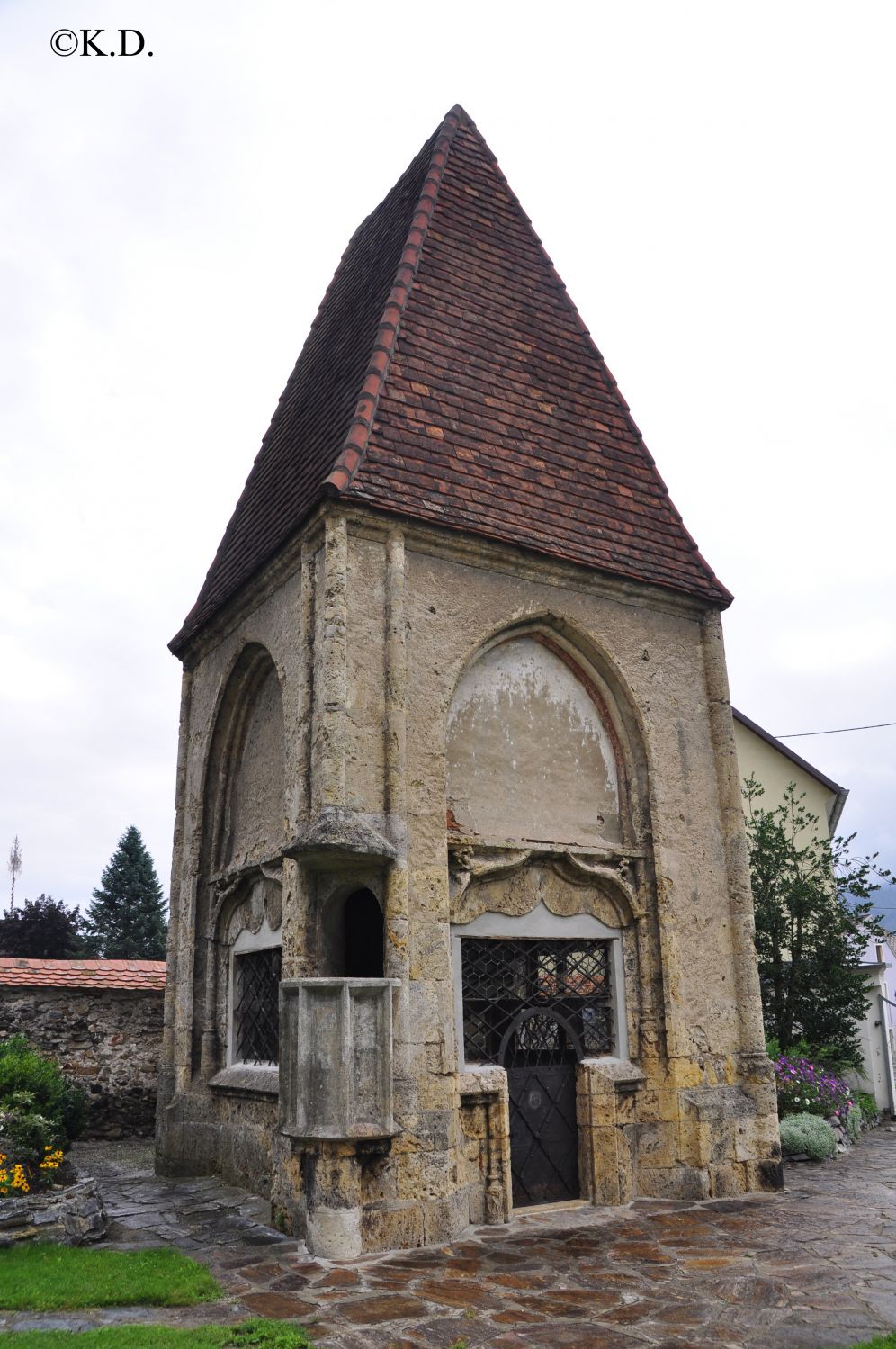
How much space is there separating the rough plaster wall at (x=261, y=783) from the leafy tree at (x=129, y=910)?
2945 centimetres

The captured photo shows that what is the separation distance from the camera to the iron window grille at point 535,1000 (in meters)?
8.65

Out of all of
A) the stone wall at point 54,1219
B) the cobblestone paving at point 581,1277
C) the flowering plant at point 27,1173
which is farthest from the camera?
the flowering plant at point 27,1173

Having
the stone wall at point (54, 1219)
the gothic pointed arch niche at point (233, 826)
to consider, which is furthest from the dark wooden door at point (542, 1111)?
the stone wall at point (54, 1219)

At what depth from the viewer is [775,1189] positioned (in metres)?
9.33

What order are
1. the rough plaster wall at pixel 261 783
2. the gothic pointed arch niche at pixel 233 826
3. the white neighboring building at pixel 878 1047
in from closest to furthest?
the rough plaster wall at pixel 261 783, the gothic pointed arch niche at pixel 233 826, the white neighboring building at pixel 878 1047

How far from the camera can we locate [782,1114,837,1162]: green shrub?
1148cm

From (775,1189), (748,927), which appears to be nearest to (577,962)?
(748,927)

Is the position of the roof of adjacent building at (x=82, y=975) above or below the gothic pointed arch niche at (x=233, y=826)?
below

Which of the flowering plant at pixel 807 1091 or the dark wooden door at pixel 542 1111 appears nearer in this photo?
the dark wooden door at pixel 542 1111

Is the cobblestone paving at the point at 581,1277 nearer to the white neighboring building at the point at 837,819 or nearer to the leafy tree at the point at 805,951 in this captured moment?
the leafy tree at the point at 805,951

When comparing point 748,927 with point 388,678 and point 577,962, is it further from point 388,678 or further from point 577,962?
point 388,678

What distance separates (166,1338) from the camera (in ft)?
17.0

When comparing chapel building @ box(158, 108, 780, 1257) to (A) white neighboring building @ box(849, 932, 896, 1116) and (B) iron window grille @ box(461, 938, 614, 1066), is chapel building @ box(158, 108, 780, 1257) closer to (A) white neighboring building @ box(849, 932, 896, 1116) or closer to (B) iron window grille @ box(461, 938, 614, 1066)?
(B) iron window grille @ box(461, 938, 614, 1066)

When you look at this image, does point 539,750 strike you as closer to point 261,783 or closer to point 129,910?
point 261,783
